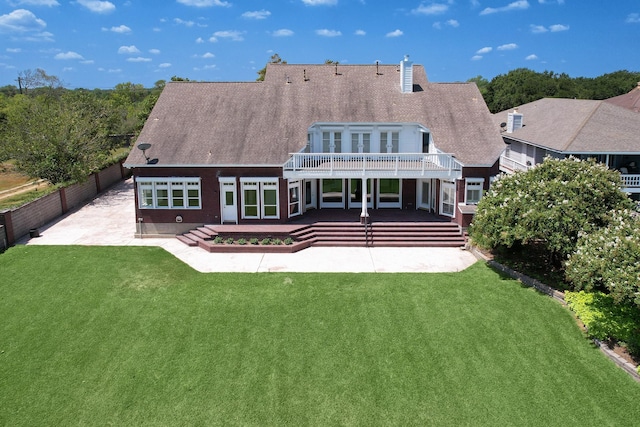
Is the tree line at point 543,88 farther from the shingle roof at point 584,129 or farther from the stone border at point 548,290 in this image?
the stone border at point 548,290

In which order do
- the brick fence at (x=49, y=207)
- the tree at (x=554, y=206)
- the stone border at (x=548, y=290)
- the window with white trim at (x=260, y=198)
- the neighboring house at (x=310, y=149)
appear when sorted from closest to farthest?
the stone border at (x=548, y=290), the tree at (x=554, y=206), the brick fence at (x=49, y=207), the neighboring house at (x=310, y=149), the window with white trim at (x=260, y=198)

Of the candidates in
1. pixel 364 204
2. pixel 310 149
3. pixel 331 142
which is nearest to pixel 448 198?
pixel 364 204

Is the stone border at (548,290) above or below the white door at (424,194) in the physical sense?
below

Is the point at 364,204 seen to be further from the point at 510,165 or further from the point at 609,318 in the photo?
the point at 510,165


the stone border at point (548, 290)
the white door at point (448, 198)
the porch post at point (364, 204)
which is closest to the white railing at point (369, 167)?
the porch post at point (364, 204)

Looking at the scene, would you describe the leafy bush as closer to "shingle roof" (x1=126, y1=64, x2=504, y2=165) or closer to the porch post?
"shingle roof" (x1=126, y1=64, x2=504, y2=165)

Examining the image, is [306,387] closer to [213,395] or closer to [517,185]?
[213,395]
